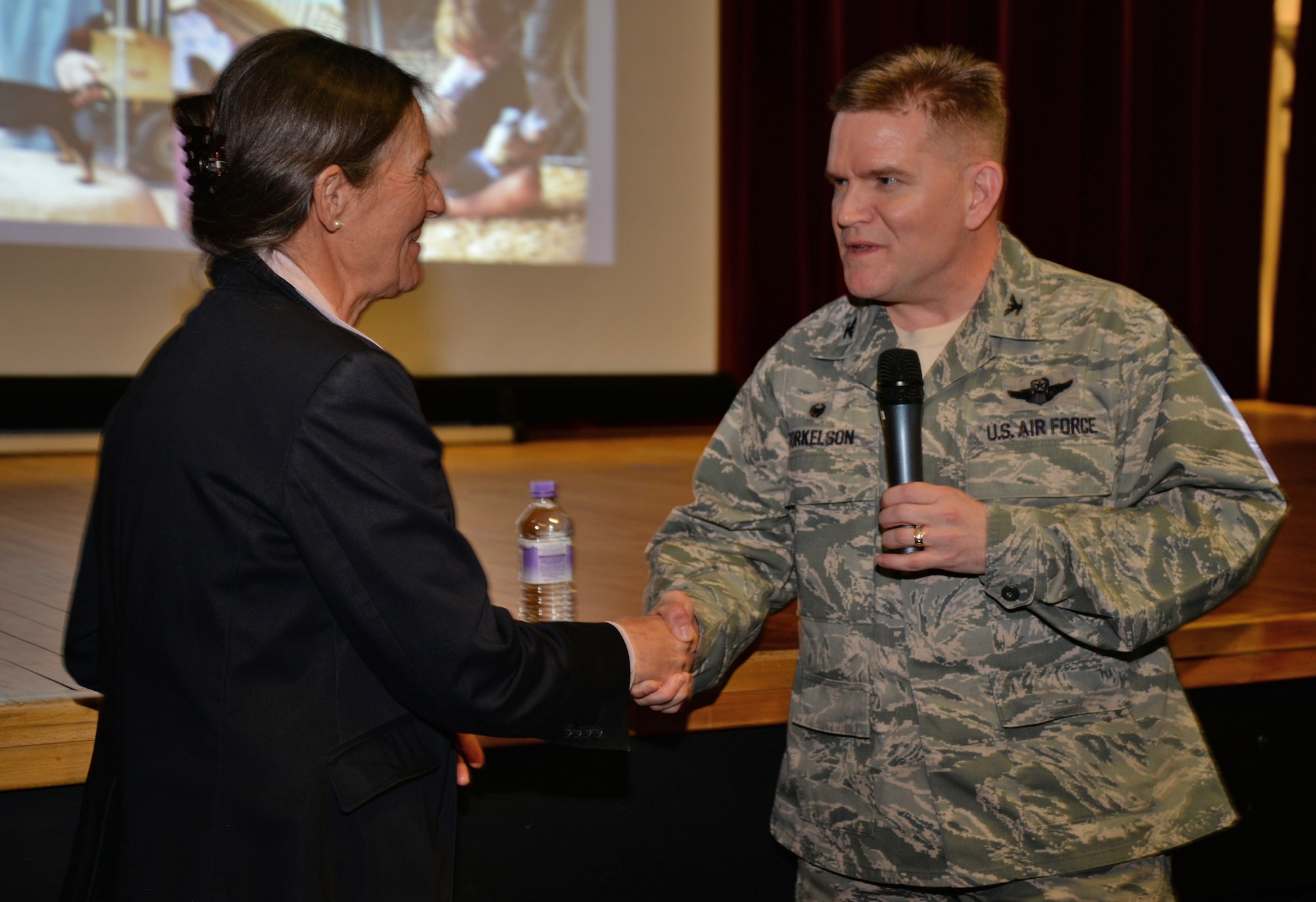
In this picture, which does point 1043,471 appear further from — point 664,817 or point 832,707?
point 664,817

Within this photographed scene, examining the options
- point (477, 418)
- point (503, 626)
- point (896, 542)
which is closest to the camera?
point (503, 626)

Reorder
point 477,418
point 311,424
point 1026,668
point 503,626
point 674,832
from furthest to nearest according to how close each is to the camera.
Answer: point 477,418 < point 674,832 < point 1026,668 < point 503,626 < point 311,424

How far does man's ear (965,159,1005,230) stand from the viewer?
180 centimetres

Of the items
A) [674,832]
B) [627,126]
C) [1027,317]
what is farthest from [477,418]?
[1027,317]

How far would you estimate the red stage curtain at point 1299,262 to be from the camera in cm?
847

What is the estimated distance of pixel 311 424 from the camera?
1206 millimetres

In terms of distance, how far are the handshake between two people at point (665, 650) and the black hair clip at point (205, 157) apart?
0.70 m

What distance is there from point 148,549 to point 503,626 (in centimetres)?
37

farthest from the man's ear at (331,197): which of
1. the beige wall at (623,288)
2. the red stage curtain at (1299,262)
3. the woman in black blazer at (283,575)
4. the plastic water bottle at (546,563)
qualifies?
the red stage curtain at (1299,262)

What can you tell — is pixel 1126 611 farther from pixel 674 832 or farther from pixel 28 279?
pixel 28 279

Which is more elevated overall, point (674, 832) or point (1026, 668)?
point (1026, 668)

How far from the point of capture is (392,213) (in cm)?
142

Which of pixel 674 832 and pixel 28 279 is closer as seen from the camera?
pixel 674 832

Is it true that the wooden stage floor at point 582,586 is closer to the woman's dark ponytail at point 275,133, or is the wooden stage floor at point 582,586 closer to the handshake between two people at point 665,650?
the handshake between two people at point 665,650
